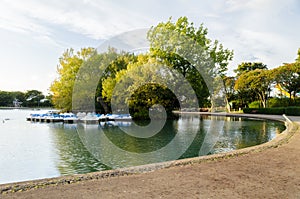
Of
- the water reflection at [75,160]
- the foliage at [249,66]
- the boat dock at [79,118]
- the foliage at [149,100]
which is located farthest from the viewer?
the foliage at [249,66]

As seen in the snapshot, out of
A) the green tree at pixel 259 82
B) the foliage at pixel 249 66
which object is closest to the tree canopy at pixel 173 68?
the green tree at pixel 259 82

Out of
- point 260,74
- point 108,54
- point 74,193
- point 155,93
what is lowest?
point 74,193

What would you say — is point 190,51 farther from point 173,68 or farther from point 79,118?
point 79,118

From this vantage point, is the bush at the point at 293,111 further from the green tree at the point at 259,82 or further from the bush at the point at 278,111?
the green tree at the point at 259,82

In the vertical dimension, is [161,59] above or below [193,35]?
below

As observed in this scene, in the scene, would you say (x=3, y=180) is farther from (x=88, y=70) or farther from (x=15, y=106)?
(x=15, y=106)

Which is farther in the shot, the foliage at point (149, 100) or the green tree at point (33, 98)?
the green tree at point (33, 98)

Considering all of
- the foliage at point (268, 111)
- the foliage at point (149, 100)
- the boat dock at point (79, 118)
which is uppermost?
the foliage at point (149, 100)

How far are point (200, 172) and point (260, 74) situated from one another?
2992 cm

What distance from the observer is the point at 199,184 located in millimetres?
4379

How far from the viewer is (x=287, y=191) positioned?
4.00 m

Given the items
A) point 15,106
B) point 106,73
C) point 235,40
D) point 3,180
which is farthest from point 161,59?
point 15,106

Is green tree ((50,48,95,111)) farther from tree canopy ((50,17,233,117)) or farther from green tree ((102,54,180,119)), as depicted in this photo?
green tree ((102,54,180,119))

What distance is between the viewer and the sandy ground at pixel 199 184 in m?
3.87
